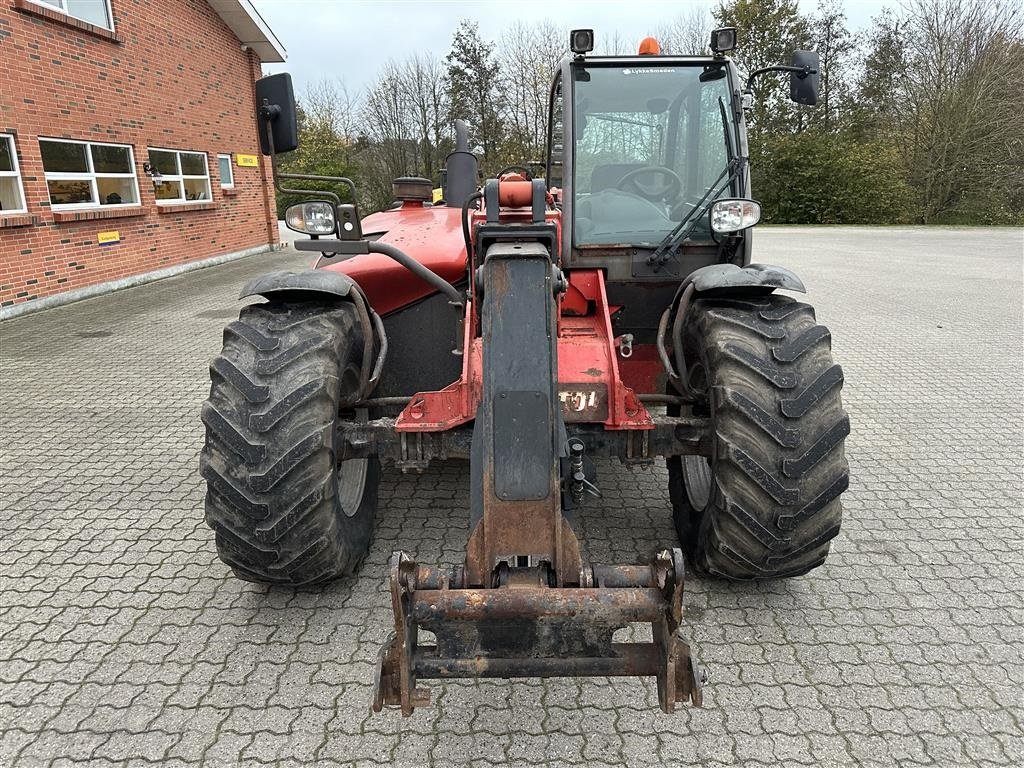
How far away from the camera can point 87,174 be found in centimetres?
1095

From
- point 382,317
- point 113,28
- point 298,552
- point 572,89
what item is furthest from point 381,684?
point 113,28

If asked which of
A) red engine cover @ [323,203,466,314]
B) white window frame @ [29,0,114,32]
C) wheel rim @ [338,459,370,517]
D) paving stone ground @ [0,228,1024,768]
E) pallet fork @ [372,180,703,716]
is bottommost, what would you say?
paving stone ground @ [0,228,1024,768]

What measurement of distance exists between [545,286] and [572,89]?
1807 millimetres

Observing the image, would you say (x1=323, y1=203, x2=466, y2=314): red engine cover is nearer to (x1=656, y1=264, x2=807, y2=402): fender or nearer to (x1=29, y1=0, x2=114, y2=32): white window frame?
(x1=656, y1=264, x2=807, y2=402): fender

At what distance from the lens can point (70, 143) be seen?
10555mm

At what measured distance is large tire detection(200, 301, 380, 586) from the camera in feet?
8.94

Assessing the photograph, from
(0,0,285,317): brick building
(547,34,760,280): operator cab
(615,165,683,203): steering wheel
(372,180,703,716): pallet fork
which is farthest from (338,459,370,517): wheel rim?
(0,0,285,317): brick building

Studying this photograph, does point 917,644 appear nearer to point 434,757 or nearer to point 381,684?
point 434,757

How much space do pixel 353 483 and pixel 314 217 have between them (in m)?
1.34

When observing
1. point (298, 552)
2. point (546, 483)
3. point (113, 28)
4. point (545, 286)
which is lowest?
point (298, 552)

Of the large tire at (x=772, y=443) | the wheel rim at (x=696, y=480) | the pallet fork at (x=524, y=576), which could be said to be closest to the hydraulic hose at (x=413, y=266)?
the pallet fork at (x=524, y=576)

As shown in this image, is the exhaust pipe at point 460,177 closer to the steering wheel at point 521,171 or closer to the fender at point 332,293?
the steering wheel at point 521,171

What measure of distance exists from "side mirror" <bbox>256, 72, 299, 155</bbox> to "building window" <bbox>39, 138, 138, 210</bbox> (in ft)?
29.7

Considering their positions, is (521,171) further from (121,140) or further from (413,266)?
(121,140)
